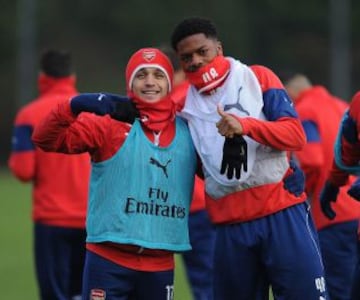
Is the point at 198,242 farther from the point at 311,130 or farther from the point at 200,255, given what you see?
the point at 311,130

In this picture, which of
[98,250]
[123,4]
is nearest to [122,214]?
[98,250]

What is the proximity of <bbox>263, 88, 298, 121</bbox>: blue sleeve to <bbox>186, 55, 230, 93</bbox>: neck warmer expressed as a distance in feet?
0.83

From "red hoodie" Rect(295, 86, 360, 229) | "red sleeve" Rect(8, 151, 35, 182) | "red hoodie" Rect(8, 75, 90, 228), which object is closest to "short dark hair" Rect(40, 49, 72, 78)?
"red hoodie" Rect(8, 75, 90, 228)

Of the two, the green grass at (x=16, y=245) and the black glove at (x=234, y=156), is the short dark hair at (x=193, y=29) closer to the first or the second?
the black glove at (x=234, y=156)

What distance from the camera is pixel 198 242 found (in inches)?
405

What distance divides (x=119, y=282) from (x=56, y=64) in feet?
12.1

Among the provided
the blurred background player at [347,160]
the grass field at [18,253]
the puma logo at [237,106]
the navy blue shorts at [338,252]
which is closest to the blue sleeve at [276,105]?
the puma logo at [237,106]

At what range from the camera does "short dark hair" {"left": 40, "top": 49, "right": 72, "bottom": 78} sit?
9812 mm

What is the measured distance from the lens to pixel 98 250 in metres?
6.58

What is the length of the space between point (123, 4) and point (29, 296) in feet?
94.9

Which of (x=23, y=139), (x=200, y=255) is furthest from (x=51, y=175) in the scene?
(x=200, y=255)

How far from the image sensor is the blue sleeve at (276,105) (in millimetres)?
6477

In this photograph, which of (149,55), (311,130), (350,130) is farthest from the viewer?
(311,130)

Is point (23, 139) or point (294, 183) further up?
point (294, 183)
